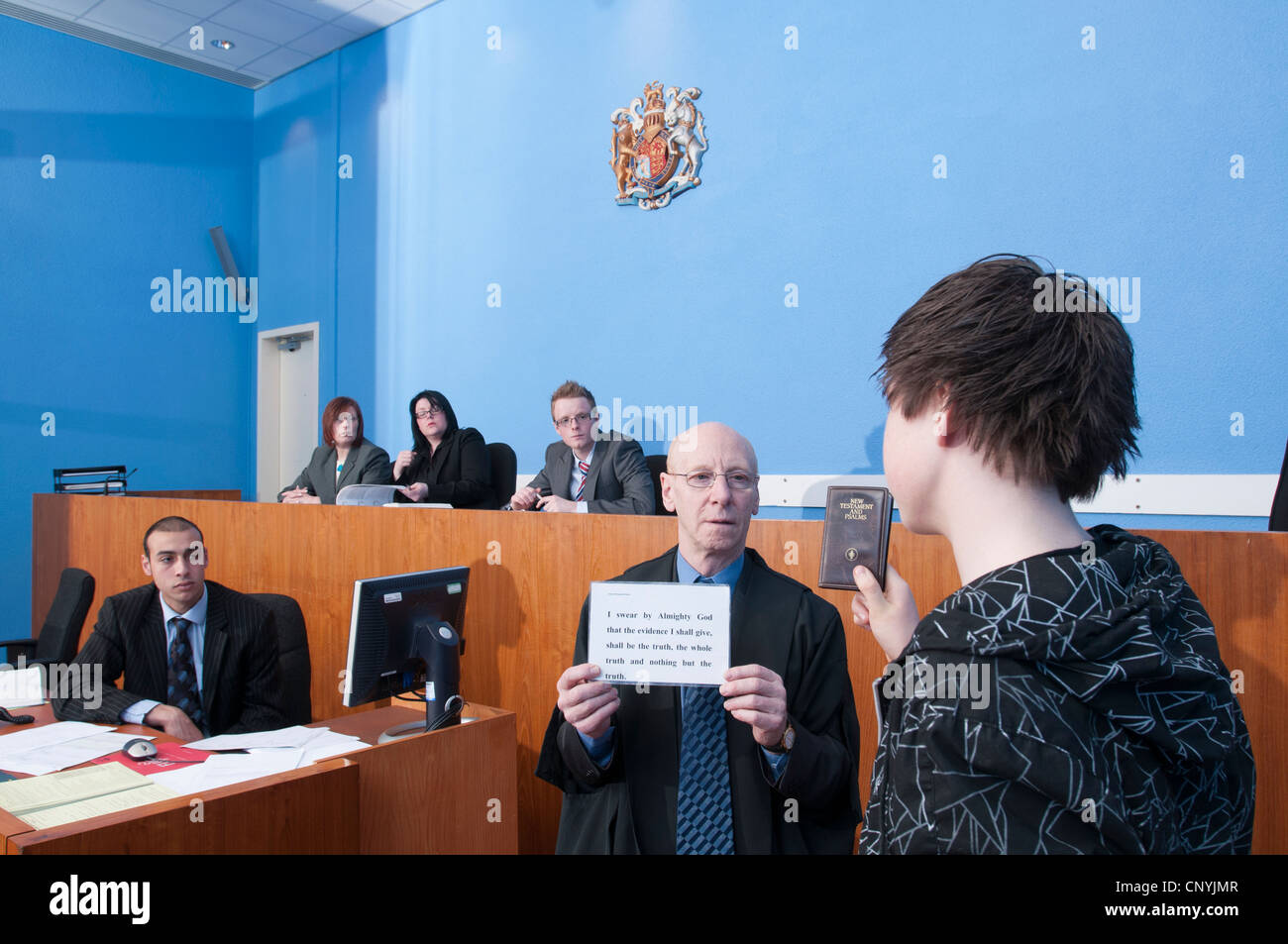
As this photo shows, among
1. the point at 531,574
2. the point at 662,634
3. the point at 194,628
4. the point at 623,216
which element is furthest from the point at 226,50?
the point at 662,634

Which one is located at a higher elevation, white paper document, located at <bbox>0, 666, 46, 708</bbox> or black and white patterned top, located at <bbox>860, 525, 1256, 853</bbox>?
black and white patterned top, located at <bbox>860, 525, 1256, 853</bbox>

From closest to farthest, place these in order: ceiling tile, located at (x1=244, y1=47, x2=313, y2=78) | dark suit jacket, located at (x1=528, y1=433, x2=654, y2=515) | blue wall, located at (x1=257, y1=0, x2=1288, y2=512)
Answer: blue wall, located at (x1=257, y1=0, x2=1288, y2=512), dark suit jacket, located at (x1=528, y1=433, x2=654, y2=515), ceiling tile, located at (x1=244, y1=47, x2=313, y2=78)

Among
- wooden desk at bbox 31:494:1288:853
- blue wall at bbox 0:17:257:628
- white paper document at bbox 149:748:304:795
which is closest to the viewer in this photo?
white paper document at bbox 149:748:304:795

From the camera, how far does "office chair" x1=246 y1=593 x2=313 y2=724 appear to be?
2.87 m

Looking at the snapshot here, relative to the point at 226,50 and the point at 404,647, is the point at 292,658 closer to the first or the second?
the point at 404,647

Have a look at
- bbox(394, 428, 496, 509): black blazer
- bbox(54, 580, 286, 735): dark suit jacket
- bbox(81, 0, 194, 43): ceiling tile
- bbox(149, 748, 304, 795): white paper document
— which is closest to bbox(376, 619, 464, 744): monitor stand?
bbox(149, 748, 304, 795): white paper document

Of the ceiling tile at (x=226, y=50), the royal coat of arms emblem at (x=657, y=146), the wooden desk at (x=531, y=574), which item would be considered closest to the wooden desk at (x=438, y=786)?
the wooden desk at (x=531, y=574)

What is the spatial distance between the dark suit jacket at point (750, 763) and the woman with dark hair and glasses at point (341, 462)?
127 inches

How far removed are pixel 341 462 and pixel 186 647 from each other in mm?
2062

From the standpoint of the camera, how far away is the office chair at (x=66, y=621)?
11.4ft

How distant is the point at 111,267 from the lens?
6.70 m

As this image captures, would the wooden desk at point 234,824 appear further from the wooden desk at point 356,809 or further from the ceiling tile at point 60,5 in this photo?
the ceiling tile at point 60,5

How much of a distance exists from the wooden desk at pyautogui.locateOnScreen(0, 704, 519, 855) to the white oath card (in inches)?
31.4

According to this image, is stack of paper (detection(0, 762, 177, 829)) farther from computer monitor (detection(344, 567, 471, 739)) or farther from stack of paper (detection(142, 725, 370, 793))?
computer monitor (detection(344, 567, 471, 739))
